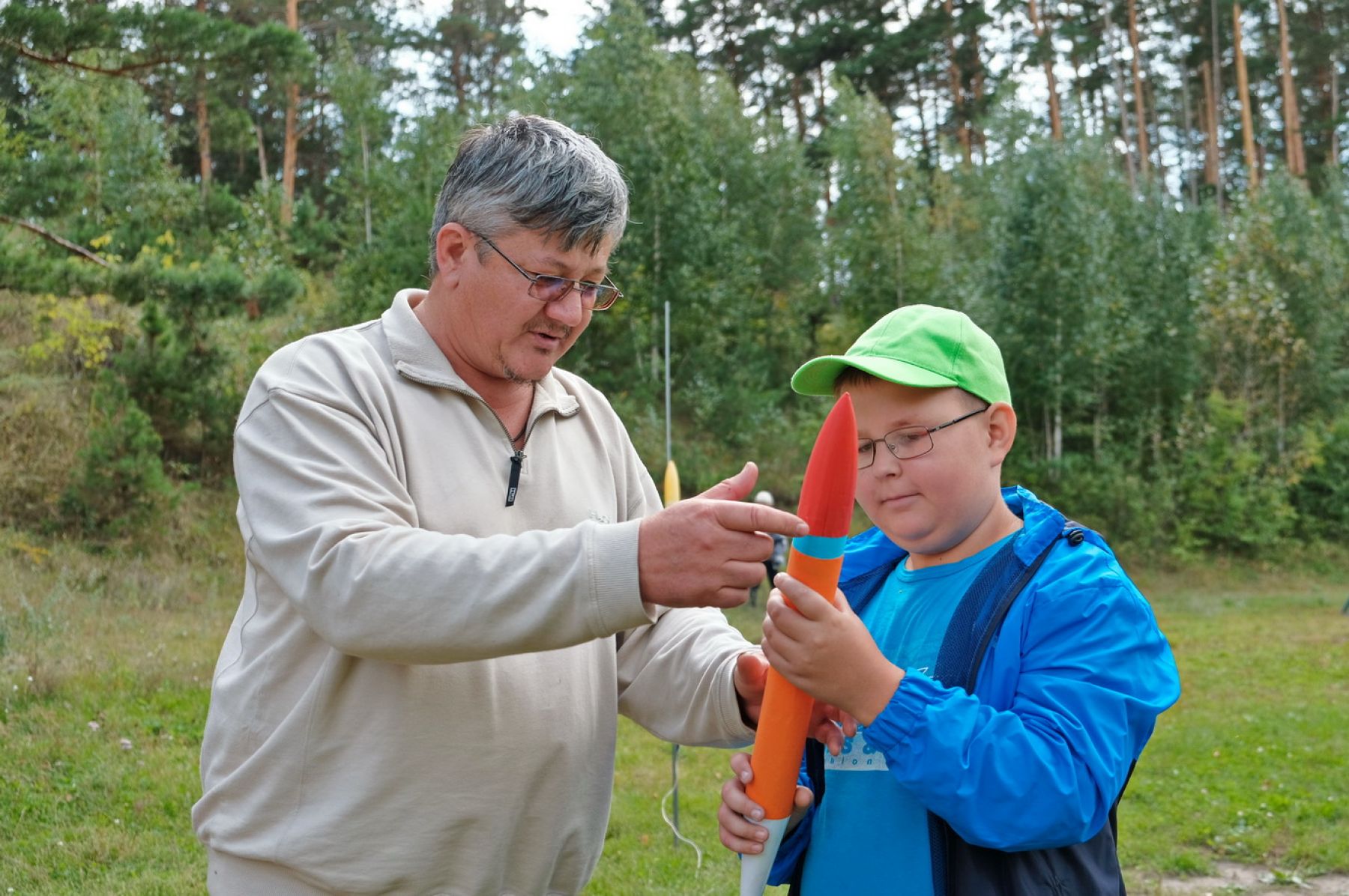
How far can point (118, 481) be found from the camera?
15.0 m

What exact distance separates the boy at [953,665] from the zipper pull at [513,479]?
2.04ft

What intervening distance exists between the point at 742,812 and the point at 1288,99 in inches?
1405

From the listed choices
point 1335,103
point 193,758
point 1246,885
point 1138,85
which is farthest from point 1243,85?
point 193,758

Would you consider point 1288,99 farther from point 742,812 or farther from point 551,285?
point 742,812

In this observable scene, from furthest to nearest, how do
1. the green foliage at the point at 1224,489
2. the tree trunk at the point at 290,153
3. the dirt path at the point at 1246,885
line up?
the tree trunk at the point at 290,153 < the green foliage at the point at 1224,489 < the dirt path at the point at 1246,885

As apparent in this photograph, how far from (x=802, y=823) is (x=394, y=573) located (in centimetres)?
103

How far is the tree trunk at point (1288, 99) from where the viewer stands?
31.6m

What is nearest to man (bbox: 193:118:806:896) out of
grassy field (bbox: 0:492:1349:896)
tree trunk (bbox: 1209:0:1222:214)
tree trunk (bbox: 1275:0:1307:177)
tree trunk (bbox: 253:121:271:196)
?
grassy field (bbox: 0:492:1349:896)

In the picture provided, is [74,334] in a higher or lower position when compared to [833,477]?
higher

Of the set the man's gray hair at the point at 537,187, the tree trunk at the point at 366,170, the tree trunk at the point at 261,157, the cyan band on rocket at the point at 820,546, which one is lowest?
the cyan band on rocket at the point at 820,546

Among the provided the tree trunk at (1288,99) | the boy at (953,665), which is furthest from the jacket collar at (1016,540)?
the tree trunk at (1288,99)

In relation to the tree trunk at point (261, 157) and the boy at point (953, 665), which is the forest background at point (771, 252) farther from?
the boy at point (953, 665)

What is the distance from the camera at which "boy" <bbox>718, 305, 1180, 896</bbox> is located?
1870 millimetres

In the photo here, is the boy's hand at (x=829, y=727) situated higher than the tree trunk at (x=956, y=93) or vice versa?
the tree trunk at (x=956, y=93)
